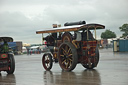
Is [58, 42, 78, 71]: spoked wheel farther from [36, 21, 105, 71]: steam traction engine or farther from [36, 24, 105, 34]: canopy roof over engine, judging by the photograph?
[36, 24, 105, 34]: canopy roof over engine

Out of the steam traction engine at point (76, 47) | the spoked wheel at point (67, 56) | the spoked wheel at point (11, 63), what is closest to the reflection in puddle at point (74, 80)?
the spoked wheel at point (67, 56)

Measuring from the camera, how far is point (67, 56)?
44.4ft

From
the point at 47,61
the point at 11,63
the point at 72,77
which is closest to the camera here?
the point at 72,77

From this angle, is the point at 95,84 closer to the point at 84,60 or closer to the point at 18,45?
the point at 84,60

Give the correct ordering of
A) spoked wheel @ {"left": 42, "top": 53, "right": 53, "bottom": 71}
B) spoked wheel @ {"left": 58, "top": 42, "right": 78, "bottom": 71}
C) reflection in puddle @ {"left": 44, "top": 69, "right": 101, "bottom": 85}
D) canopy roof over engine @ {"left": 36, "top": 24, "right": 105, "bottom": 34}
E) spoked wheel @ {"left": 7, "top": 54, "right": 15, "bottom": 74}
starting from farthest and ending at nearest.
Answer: spoked wheel @ {"left": 42, "top": 53, "right": 53, "bottom": 71}, spoked wheel @ {"left": 7, "top": 54, "right": 15, "bottom": 74}, canopy roof over engine @ {"left": 36, "top": 24, "right": 105, "bottom": 34}, spoked wheel @ {"left": 58, "top": 42, "right": 78, "bottom": 71}, reflection in puddle @ {"left": 44, "top": 69, "right": 101, "bottom": 85}

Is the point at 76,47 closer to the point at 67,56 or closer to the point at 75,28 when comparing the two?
the point at 67,56

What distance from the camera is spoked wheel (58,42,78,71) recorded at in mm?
12988

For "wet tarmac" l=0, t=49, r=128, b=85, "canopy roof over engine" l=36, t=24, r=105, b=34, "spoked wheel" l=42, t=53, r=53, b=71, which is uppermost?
"canopy roof over engine" l=36, t=24, r=105, b=34

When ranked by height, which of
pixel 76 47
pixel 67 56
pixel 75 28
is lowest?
pixel 67 56

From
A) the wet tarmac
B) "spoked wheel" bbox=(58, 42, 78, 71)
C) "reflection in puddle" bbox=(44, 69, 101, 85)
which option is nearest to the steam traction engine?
"spoked wheel" bbox=(58, 42, 78, 71)

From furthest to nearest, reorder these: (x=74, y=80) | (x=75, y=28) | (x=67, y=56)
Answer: (x=67, y=56)
(x=75, y=28)
(x=74, y=80)

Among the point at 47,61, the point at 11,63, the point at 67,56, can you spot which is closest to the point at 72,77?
the point at 67,56

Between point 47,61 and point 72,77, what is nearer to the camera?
point 72,77

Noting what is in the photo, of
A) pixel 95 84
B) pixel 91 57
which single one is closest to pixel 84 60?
pixel 91 57
